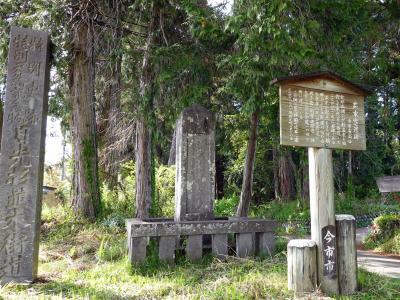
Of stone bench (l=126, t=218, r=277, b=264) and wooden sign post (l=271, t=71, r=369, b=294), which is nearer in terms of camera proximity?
wooden sign post (l=271, t=71, r=369, b=294)

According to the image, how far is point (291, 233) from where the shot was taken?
986cm

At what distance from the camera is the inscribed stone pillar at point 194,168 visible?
6375 millimetres

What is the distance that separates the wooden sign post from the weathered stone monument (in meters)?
1.82

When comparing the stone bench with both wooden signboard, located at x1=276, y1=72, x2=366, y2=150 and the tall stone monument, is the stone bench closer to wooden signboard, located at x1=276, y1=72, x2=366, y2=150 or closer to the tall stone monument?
the tall stone monument

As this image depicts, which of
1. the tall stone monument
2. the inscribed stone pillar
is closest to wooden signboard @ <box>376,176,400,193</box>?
the inscribed stone pillar

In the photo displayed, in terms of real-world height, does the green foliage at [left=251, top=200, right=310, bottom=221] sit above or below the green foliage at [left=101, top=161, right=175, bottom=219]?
below

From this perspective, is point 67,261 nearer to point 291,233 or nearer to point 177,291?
point 177,291

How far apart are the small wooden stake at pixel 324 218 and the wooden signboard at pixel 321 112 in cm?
22

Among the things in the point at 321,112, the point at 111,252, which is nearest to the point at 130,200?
the point at 111,252

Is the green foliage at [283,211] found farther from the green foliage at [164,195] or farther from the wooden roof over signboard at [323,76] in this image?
the wooden roof over signboard at [323,76]

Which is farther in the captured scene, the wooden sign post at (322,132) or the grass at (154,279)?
the wooden sign post at (322,132)

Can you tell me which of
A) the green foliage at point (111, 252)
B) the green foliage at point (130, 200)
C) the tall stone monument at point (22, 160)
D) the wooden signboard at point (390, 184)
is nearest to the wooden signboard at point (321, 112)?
the tall stone monument at point (22, 160)

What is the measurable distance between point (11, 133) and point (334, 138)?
4.31 meters

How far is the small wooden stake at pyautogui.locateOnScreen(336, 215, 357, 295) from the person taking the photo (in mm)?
4402
